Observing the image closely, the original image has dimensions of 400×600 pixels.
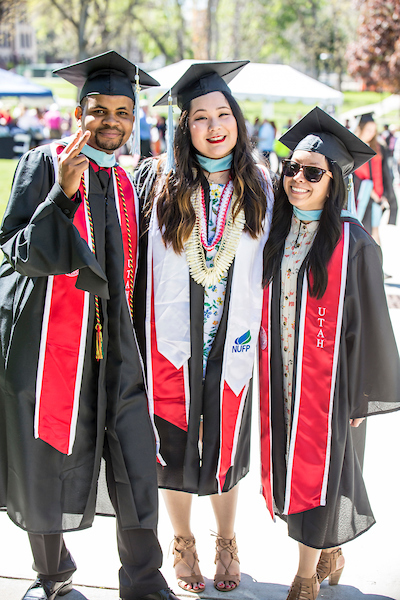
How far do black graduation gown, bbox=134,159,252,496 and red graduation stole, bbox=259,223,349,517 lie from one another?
0.88 ft

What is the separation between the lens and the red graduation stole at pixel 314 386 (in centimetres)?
241

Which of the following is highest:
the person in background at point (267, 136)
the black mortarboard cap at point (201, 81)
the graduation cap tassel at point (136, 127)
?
the person in background at point (267, 136)

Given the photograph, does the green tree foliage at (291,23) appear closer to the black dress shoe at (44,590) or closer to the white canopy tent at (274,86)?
the white canopy tent at (274,86)

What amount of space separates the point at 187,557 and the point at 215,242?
4.55ft

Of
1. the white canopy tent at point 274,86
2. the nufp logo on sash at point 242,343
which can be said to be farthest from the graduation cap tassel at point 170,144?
the white canopy tent at point 274,86

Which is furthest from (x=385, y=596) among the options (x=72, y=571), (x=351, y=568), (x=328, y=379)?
(x=72, y=571)

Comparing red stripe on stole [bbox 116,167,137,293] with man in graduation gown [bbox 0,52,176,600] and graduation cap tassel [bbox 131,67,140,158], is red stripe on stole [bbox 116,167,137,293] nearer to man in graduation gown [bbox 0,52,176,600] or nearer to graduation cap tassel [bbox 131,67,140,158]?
man in graduation gown [bbox 0,52,176,600]

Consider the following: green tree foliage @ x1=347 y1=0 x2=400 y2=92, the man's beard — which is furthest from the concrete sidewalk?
green tree foliage @ x1=347 y1=0 x2=400 y2=92

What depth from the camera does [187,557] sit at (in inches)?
110

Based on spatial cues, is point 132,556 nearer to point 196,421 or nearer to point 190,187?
point 196,421

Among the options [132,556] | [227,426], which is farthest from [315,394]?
[132,556]

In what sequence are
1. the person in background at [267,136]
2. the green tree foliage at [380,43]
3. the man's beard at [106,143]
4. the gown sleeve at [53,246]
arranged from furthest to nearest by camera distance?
1. the green tree foliage at [380,43]
2. the person in background at [267,136]
3. the man's beard at [106,143]
4. the gown sleeve at [53,246]

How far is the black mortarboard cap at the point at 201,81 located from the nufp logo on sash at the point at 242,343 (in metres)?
1.03

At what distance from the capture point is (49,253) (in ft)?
7.09
